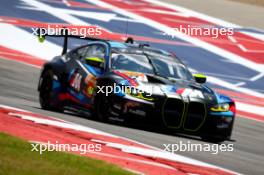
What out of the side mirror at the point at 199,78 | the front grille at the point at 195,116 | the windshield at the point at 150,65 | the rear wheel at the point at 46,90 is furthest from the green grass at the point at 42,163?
the rear wheel at the point at 46,90

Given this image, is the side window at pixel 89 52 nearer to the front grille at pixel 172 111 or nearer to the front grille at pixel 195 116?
the front grille at pixel 172 111

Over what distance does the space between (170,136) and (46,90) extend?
3.18m

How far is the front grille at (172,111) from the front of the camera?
12695mm

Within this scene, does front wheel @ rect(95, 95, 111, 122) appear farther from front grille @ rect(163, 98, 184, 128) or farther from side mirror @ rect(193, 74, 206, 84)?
side mirror @ rect(193, 74, 206, 84)

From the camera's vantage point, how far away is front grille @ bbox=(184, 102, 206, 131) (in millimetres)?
12828

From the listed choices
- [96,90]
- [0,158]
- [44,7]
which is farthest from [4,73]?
[0,158]

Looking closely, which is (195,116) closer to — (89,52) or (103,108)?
(103,108)

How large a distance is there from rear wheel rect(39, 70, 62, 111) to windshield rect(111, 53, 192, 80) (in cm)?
165

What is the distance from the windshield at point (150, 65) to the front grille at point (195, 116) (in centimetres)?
100

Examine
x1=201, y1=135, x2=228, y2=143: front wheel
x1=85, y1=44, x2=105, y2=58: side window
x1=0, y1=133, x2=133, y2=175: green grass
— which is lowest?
x1=201, y1=135, x2=228, y2=143: front wheel

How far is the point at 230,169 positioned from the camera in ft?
34.4

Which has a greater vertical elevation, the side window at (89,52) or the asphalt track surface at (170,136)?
the side window at (89,52)

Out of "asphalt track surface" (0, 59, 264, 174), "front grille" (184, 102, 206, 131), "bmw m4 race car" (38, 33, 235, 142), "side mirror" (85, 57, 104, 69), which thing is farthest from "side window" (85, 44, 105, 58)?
"front grille" (184, 102, 206, 131)

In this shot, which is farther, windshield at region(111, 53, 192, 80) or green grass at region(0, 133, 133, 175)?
windshield at region(111, 53, 192, 80)
